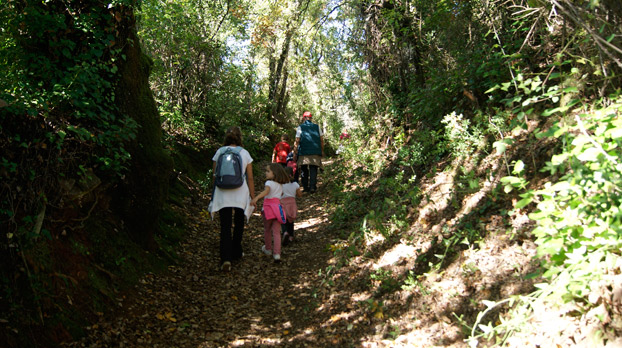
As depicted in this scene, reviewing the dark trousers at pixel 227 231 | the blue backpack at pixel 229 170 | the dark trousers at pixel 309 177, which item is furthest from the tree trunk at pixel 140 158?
the dark trousers at pixel 309 177

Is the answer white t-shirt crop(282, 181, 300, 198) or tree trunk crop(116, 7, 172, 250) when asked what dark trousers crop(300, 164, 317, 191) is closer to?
white t-shirt crop(282, 181, 300, 198)

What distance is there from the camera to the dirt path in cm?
414

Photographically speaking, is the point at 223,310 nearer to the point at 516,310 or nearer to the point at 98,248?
the point at 98,248

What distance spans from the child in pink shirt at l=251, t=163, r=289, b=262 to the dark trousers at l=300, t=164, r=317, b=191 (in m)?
4.26

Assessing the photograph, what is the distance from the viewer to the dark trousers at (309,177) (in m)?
11.1

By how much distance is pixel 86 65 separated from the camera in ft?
14.1

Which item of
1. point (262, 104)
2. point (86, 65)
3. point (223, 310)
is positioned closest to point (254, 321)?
point (223, 310)

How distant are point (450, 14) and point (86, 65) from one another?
575cm

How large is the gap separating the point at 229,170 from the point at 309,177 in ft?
19.8

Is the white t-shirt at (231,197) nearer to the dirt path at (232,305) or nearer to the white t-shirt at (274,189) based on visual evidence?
the white t-shirt at (274,189)

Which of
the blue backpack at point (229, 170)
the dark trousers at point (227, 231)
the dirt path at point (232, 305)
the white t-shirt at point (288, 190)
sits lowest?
the dirt path at point (232, 305)

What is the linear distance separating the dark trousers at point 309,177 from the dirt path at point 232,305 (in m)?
4.03

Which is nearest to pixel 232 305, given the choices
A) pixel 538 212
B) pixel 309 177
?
pixel 538 212

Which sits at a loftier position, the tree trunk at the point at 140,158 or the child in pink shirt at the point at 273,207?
the tree trunk at the point at 140,158
